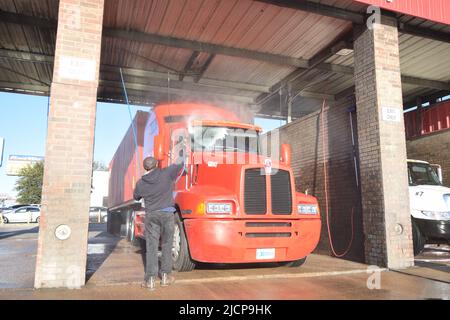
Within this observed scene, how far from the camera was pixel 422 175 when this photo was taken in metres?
8.73

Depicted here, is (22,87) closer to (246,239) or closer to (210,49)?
(210,49)

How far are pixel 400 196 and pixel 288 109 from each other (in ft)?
19.7

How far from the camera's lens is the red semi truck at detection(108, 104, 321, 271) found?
5.43 meters

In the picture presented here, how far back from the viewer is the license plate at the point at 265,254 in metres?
5.62

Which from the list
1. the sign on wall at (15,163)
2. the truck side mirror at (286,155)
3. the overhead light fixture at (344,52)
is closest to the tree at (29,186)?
the sign on wall at (15,163)

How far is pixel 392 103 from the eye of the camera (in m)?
7.15

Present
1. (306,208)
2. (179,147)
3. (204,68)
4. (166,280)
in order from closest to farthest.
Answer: (166,280)
(306,208)
(179,147)
(204,68)

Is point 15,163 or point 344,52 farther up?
point 15,163

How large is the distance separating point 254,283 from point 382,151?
3.59 meters

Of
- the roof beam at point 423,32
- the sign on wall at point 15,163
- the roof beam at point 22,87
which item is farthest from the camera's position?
the sign on wall at point 15,163

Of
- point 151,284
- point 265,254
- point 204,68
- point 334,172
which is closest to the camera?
point 151,284

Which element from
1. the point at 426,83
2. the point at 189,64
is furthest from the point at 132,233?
the point at 426,83

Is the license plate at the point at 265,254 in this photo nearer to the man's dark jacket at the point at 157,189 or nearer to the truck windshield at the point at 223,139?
the man's dark jacket at the point at 157,189
